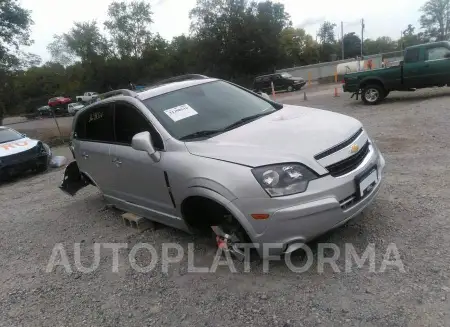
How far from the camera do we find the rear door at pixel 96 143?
167 inches

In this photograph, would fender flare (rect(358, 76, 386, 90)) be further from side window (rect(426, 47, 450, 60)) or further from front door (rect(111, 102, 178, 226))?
front door (rect(111, 102, 178, 226))

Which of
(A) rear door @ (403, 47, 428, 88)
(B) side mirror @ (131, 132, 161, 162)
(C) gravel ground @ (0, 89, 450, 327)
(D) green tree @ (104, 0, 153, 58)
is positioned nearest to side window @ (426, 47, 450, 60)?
(A) rear door @ (403, 47, 428, 88)

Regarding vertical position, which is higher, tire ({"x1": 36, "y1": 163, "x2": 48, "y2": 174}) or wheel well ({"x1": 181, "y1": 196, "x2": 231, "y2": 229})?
wheel well ({"x1": 181, "y1": 196, "x2": 231, "y2": 229})

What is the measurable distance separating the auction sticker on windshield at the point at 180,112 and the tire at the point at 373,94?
9910mm

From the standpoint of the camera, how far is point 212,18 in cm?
4325

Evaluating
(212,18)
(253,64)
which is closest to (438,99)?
(253,64)

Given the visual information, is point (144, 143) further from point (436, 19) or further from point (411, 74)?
point (436, 19)

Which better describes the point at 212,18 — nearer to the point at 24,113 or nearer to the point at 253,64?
the point at 253,64

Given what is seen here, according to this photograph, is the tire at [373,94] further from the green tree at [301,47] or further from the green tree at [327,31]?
the green tree at [327,31]

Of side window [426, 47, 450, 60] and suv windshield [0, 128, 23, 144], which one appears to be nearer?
suv windshield [0, 128, 23, 144]

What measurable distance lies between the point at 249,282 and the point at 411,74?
35.0 feet

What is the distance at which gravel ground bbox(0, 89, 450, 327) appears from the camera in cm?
256

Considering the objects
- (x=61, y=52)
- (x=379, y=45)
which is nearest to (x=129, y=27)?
(x=61, y=52)

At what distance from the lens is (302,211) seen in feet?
8.78
